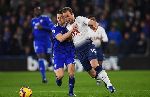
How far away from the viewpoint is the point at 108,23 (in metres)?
29.6

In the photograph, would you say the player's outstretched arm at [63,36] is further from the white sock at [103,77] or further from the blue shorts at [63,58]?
the white sock at [103,77]

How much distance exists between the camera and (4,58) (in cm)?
3002

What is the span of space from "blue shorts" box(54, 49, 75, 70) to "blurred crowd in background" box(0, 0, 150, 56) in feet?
44.0

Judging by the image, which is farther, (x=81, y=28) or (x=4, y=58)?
(x=4, y=58)

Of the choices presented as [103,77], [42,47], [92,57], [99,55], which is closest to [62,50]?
[103,77]

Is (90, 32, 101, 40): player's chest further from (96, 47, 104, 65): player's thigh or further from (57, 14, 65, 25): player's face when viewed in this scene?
(57, 14, 65, 25): player's face

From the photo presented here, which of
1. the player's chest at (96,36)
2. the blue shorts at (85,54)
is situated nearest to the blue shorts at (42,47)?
the player's chest at (96,36)

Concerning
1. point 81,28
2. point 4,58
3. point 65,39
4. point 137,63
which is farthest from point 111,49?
point 65,39

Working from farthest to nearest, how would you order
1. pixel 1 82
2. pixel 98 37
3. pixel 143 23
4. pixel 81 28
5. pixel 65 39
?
1. pixel 143 23
2. pixel 1 82
3. pixel 98 37
4. pixel 81 28
5. pixel 65 39

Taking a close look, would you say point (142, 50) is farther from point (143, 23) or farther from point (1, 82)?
point (1, 82)

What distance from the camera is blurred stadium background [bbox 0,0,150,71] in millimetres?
29328

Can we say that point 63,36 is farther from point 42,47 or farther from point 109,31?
point 109,31

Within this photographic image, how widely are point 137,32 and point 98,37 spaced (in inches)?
360

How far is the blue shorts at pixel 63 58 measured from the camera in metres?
15.4
